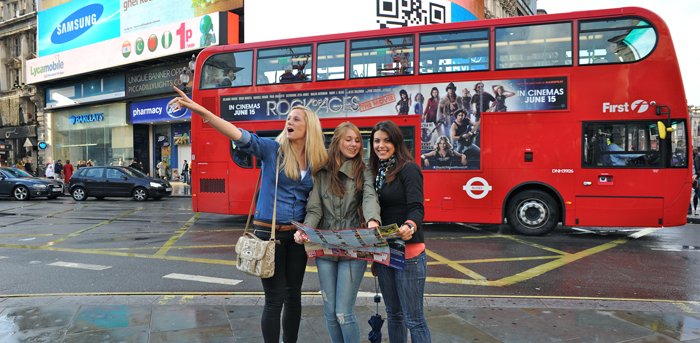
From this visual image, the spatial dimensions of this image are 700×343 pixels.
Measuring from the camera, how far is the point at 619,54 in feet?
28.7

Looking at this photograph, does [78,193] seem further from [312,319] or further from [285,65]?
[312,319]

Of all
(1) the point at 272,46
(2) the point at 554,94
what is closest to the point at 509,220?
(2) the point at 554,94

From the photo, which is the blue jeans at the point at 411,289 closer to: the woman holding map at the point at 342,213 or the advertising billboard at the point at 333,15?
the woman holding map at the point at 342,213

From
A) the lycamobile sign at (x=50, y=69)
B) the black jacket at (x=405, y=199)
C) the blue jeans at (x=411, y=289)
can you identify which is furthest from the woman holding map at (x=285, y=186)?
the lycamobile sign at (x=50, y=69)

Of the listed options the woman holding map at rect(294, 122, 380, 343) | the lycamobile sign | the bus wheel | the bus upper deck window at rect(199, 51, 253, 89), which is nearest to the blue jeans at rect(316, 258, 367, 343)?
the woman holding map at rect(294, 122, 380, 343)

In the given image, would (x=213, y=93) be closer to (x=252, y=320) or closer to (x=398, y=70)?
(x=398, y=70)

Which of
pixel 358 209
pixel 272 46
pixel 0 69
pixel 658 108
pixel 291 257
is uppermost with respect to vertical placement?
pixel 0 69

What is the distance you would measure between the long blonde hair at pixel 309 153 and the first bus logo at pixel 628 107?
25.3ft

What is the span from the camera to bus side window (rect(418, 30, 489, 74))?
9488mm

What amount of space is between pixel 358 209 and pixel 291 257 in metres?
0.55

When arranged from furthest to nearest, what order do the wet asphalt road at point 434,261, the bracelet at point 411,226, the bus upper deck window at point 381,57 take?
1. the bus upper deck window at point 381,57
2. the wet asphalt road at point 434,261
3. the bracelet at point 411,226

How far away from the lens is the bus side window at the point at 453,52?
9488mm

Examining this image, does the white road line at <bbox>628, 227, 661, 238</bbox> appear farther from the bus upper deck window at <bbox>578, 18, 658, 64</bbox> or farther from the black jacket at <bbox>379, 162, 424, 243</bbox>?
the black jacket at <bbox>379, 162, 424, 243</bbox>

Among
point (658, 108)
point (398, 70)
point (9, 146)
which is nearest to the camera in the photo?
point (658, 108)
